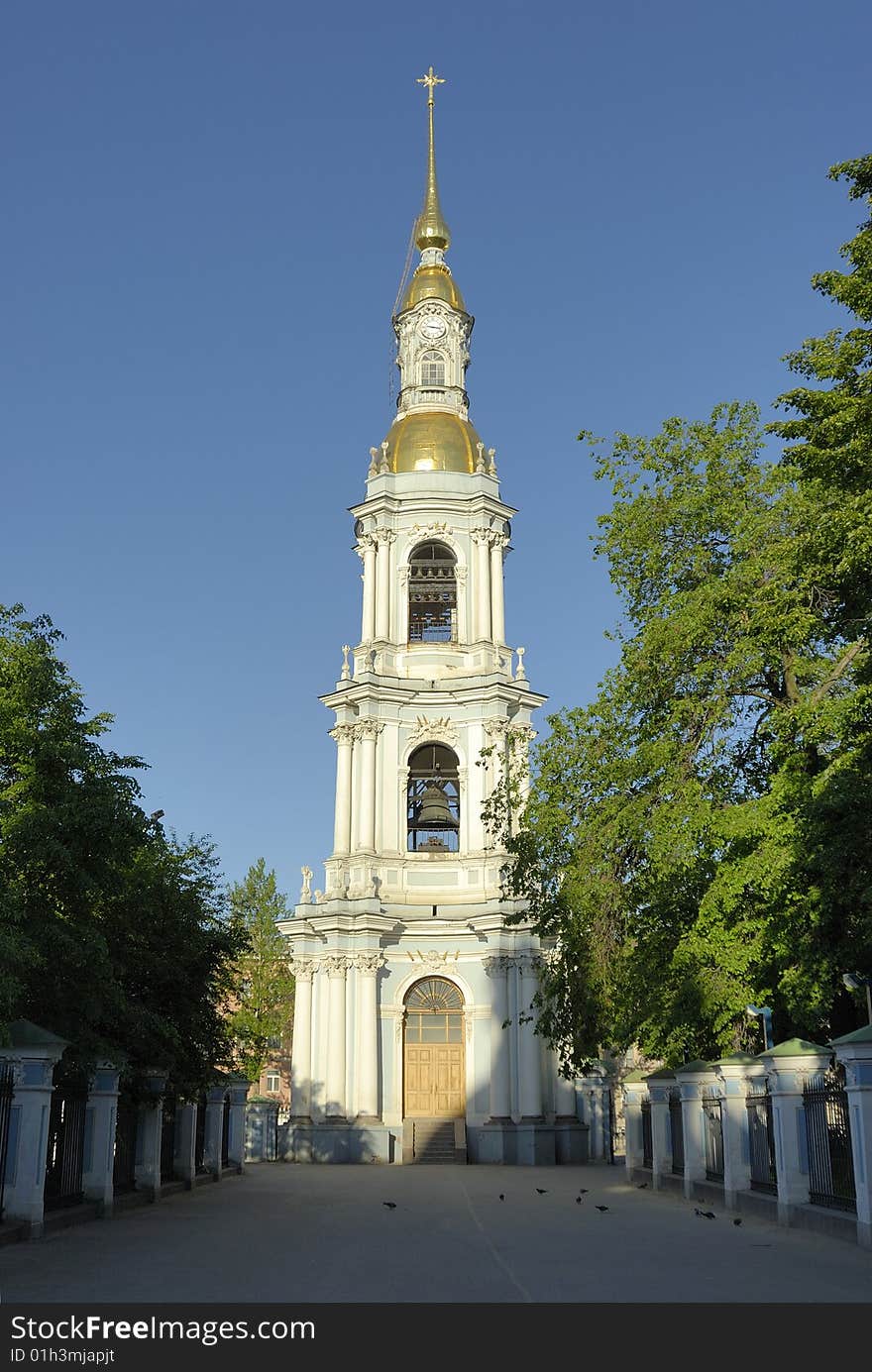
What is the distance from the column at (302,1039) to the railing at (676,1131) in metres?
19.3

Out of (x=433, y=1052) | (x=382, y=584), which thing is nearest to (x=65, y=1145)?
(x=433, y=1052)

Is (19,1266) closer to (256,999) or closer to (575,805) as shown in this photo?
(575,805)

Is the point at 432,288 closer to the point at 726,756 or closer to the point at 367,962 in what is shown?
the point at 367,962

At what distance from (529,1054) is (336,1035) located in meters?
5.95

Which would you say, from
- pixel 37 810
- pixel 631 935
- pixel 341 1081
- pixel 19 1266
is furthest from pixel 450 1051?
pixel 19 1266

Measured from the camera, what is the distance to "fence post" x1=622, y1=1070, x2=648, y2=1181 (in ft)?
93.2

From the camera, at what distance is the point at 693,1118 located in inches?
891

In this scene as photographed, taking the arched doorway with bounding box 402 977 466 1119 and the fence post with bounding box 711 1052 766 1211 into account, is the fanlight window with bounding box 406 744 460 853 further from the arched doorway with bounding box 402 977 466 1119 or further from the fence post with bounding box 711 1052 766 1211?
the fence post with bounding box 711 1052 766 1211

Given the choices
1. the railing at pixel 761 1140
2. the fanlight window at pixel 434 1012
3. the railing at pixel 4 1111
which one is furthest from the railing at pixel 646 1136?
the fanlight window at pixel 434 1012

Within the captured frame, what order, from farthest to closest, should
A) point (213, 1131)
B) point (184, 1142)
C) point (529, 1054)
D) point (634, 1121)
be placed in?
point (529, 1054), point (213, 1131), point (634, 1121), point (184, 1142)

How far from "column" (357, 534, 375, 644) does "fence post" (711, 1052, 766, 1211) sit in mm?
27682

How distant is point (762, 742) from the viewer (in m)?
23.6

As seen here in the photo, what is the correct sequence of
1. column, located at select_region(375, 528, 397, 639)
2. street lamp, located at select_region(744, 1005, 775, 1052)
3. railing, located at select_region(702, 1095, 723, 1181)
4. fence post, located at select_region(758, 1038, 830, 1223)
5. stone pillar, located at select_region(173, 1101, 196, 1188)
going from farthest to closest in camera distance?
column, located at select_region(375, 528, 397, 639), stone pillar, located at select_region(173, 1101, 196, 1188), railing, located at select_region(702, 1095, 723, 1181), street lamp, located at select_region(744, 1005, 775, 1052), fence post, located at select_region(758, 1038, 830, 1223)

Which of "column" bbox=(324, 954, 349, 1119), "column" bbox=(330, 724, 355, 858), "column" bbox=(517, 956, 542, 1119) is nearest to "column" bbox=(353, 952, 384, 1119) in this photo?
"column" bbox=(324, 954, 349, 1119)
